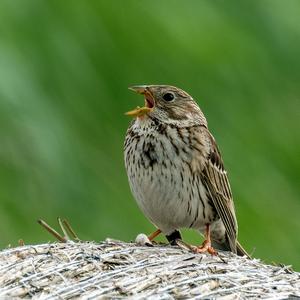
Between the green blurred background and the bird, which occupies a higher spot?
the green blurred background

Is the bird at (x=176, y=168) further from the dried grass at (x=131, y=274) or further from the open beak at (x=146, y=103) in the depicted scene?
the dried grass at (x=131, y=274)

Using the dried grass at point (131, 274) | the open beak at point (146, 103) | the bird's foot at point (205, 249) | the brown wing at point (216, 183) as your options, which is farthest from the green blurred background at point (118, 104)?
the dried grass at point (131, 274)

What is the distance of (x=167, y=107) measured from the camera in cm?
920

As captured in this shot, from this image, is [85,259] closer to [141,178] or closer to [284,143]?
[141,178]

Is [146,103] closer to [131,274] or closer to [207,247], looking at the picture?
[207,247]

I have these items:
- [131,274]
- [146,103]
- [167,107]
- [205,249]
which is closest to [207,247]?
[205,249]

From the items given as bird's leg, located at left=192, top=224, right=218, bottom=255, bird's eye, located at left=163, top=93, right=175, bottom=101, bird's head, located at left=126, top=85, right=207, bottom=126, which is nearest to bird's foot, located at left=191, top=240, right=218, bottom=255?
bird's leg, located at left=192, top=224, right=218, bottom=255

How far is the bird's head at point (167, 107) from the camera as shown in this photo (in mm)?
9109

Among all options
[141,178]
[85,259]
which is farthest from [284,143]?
[85,259]

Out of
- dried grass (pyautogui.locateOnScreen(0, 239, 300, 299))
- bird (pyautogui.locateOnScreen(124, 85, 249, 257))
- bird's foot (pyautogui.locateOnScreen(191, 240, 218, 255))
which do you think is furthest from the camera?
bird (pyautogui.locateOnScreen(124, 85, 249, 257))

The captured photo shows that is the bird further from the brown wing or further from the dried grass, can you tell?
the dried grass

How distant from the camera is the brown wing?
914cm

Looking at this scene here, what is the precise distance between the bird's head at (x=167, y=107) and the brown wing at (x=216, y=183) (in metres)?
0.13

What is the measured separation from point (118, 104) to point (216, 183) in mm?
2262
